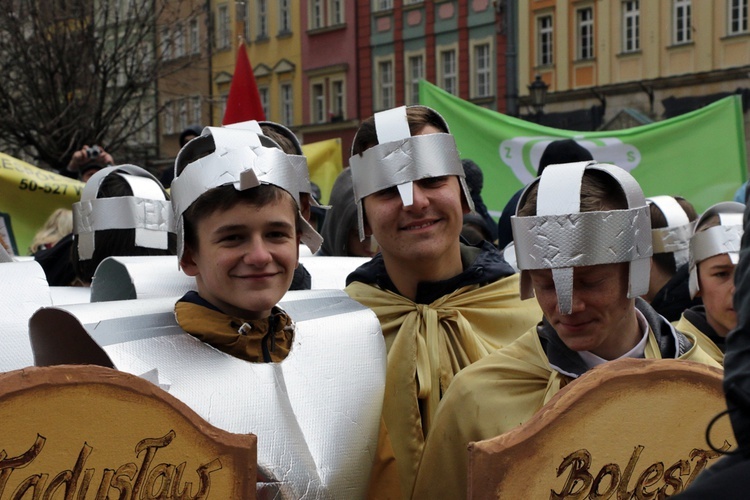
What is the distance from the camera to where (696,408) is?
7.79ft

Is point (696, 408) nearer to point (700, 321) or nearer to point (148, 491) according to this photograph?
point (148, 491)

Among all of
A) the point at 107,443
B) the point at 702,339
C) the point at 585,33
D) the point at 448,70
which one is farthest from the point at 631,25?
the point at 107,443

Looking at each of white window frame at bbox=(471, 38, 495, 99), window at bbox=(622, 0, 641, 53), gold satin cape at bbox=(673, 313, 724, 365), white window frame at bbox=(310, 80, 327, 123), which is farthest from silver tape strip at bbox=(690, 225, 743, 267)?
white window frame at bbox=(310, 80, 327, 123)

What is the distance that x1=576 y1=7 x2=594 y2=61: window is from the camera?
1281 inches

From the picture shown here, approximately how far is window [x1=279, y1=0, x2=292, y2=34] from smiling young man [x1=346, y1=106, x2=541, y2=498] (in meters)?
40.1

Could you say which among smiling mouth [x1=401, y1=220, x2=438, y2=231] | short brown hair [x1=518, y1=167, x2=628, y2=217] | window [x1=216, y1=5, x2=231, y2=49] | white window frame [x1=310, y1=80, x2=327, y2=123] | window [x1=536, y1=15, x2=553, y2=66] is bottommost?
smiling mouth [x1=401, y1=220, x2=438, y2=231]

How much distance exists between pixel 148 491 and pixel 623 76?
29869mm

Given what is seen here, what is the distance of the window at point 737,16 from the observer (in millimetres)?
28266

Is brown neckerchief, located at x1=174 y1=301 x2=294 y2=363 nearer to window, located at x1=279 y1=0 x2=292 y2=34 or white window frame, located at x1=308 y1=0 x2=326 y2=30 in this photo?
white window frame, located at x1=308 y1=0 x2=326 y2=30

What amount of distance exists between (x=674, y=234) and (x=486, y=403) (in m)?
2.13

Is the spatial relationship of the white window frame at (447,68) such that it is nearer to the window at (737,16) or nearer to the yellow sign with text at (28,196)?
the window at (737,16)

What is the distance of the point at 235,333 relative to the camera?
2.86 metres

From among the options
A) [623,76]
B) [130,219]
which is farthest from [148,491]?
[623,76]

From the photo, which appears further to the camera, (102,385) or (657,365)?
(657,365)
